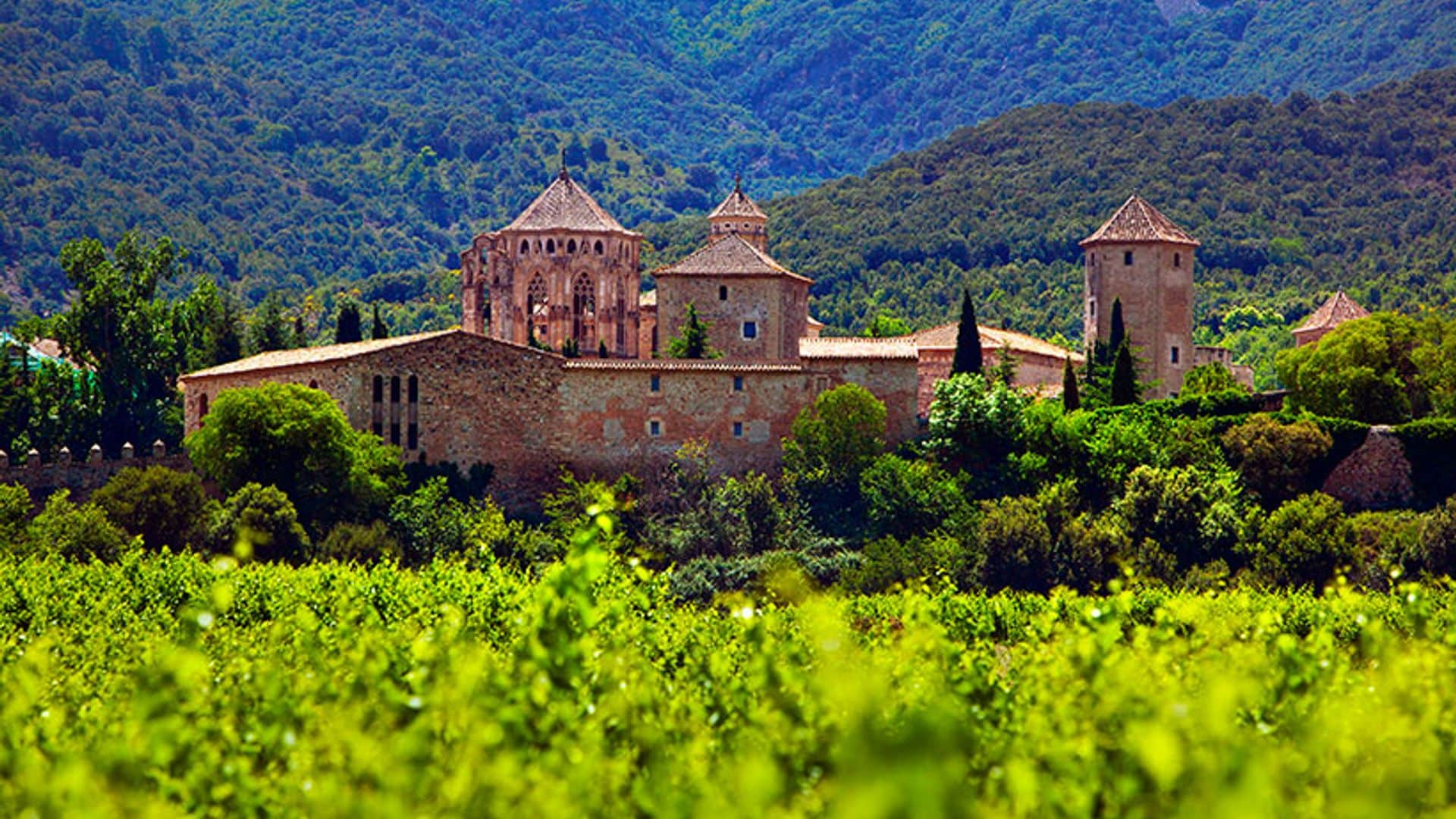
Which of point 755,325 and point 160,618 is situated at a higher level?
point 755,325

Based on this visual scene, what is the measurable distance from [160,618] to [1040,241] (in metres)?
94.1

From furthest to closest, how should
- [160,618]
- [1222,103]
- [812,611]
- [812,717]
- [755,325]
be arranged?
[1222,103]
[755,325]
[160,618]
[812,611]
[812,717]

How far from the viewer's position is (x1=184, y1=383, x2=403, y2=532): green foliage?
55.4 meters

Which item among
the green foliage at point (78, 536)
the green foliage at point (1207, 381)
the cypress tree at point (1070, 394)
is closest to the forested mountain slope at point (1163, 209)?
the green foliage at point (1207, 381)

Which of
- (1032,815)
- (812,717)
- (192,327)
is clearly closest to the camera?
(1032,815)

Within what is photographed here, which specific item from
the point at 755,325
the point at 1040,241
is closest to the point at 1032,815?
the point at 755,325

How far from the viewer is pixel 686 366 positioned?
193 feet

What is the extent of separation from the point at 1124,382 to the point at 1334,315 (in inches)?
796

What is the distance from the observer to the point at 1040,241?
12700cm

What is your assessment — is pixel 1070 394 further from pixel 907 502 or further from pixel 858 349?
pixel 907 502

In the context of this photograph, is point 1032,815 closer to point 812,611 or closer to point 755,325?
point 812,611

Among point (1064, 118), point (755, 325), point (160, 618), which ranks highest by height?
point (1064, 118)

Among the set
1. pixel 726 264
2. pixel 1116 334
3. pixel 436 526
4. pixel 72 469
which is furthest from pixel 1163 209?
pixel 72 469

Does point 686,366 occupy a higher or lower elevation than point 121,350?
lower
